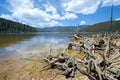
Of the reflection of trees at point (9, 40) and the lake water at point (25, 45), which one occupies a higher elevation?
the reflection of trees at point (9, 40)

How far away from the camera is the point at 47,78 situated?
10211 mm

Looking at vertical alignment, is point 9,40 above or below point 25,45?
above

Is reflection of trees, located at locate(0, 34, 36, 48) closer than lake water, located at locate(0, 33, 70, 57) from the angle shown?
No

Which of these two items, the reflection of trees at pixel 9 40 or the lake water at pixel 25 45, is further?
the reflection of trees at pixel 9 40

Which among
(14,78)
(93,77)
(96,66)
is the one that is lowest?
(14,78)

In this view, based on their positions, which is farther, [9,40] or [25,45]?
[9,40]

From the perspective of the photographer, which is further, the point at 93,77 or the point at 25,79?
the point at 25,79

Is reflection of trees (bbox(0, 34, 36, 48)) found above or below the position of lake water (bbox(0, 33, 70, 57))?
above

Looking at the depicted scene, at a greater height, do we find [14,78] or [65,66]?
[65,66]

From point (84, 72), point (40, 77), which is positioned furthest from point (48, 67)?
point (84, 72)

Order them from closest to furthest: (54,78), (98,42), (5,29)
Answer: (54,78) → (98,42) → (5,29)

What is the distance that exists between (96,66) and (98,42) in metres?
11.1

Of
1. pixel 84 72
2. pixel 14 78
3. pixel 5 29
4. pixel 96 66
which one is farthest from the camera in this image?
pixel 5 29

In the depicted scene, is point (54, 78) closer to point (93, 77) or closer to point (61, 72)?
point (61, 72)
